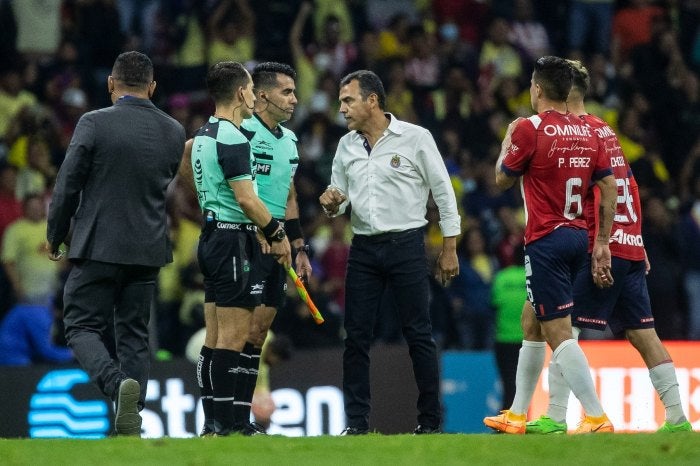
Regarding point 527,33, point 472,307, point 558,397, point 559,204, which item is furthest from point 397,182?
point 527,33

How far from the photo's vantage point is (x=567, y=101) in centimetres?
1016

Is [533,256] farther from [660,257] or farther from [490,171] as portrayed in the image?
[490,171]

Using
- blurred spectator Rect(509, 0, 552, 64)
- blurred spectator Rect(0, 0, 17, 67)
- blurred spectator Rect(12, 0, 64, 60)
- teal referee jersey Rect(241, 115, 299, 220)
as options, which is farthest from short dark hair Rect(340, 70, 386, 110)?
blurred spectator Rect(509, 0, 552, 64)

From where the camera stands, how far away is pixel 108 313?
9.62m

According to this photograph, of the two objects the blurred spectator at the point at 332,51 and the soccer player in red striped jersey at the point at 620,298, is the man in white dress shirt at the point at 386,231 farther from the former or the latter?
the blurred spectator at the point at 332,51

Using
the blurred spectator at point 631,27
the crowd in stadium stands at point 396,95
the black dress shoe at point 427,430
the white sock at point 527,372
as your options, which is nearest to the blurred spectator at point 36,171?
the crowd in stadium stands at point 396,95

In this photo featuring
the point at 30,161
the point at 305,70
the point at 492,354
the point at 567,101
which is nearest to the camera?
the point at 567,101

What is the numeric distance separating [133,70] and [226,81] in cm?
61

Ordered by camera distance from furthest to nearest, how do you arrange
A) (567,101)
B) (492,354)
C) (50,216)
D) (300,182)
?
(300,182), (492,354), (567,101), (50,216)

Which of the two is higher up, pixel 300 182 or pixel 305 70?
pixel 305 70

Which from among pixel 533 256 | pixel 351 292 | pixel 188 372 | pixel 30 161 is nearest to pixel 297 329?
pixel 188 372

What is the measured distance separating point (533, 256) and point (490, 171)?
901 cm

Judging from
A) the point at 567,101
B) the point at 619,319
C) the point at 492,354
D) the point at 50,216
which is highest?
the point at 567,101

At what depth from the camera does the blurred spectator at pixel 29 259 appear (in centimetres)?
1541
